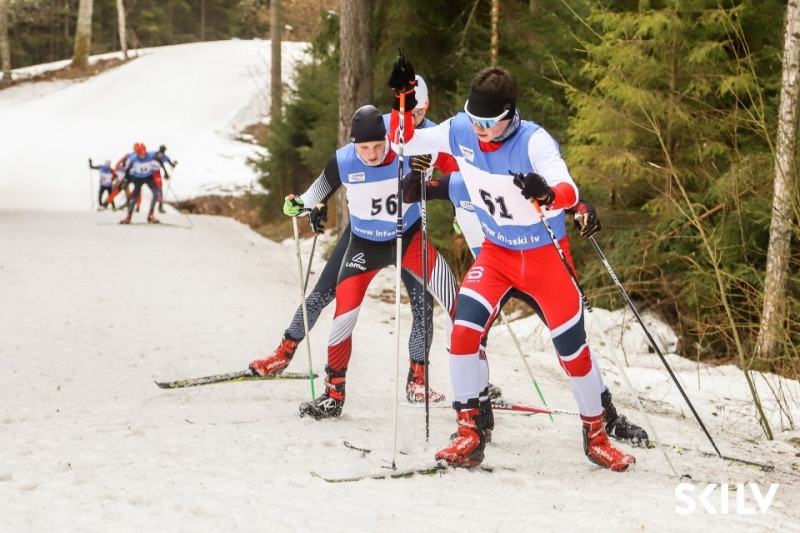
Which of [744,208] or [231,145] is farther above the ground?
[744,208]

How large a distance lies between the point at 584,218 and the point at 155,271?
9148mm

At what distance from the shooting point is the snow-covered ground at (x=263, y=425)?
152 inches

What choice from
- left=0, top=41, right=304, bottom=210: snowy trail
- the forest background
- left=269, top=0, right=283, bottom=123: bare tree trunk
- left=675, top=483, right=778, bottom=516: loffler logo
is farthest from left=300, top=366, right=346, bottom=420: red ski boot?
left=269, top=0, right=283, bottom=123: bare tree trunk

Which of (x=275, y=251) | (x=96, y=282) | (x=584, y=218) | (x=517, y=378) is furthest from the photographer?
(x=275, y=251)

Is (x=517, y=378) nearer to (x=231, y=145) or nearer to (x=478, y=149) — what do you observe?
(x=478, y=149)

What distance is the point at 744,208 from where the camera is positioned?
7.81 m

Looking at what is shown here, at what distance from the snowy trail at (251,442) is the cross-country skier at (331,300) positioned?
0.88 feet

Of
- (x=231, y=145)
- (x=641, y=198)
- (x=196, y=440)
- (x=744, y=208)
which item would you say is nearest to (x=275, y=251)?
(x=641, y=198)

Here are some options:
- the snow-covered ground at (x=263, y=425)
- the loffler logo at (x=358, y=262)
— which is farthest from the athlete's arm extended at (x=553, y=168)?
the loffler logo at (x=358, y=262)

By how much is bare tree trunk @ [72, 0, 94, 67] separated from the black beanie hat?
38.9 metres

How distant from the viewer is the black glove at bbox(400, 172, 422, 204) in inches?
211

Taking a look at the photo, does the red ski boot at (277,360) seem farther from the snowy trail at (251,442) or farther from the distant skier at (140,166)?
the distant skier at (140,166)

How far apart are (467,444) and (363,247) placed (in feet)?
5.79

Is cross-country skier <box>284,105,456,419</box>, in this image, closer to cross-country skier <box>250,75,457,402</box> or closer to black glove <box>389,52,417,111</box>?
cross-country skier <box>250,75,457,402</box>
